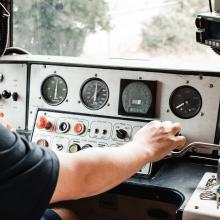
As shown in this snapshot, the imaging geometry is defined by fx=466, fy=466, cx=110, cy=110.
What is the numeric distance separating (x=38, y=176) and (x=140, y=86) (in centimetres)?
96

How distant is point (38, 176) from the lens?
3.31ft

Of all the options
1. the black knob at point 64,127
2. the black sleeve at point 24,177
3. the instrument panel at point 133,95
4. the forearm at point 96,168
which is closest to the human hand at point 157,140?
the forearm at point 96,168

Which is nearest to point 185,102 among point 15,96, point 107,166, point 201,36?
point 201,36

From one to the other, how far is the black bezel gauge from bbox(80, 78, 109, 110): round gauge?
8 centimetres

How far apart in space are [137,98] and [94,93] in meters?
0.20

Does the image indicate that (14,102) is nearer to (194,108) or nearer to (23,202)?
(194,108)

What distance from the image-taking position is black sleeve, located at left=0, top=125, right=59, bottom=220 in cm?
96

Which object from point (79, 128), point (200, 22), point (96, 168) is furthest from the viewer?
point (79, 128)

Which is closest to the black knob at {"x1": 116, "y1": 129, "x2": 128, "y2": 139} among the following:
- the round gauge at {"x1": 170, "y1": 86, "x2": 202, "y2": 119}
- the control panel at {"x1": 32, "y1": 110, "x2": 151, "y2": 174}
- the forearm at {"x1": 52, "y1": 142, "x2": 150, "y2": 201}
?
the control panel at {"x1": 32, "y1": 110, "x2": 151, "y2": 174}

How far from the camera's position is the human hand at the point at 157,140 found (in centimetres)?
141

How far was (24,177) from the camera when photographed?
3.22 feet

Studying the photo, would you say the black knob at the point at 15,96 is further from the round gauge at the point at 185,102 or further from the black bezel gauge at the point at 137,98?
the round gauge at the point at 185,102

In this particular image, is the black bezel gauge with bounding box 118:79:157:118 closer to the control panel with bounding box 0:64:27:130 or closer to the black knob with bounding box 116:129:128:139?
the black knob with bounding box 116:129:128:139

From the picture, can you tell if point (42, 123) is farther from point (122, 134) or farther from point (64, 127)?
point (122, 134)
